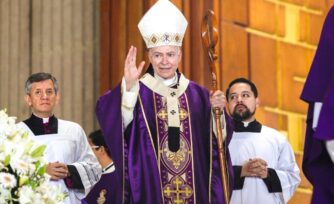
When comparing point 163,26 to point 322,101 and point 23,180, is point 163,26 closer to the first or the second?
point 322,101

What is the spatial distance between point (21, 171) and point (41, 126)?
11.5 ft

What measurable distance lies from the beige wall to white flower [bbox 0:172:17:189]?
5.76 metres

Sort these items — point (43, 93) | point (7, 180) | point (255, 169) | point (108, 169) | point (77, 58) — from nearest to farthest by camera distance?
point (7, 180), point (43, 93), point (255, 169), point (108, 169), point (77, 58)

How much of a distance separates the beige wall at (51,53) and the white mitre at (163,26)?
9.06 ft

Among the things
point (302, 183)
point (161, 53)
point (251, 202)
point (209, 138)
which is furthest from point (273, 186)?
point (302, 183)

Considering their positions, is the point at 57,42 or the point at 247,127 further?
the point at 57,42

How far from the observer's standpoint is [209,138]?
672 centimetres

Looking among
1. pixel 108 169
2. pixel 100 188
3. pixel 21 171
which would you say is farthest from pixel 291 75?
pixel 21 171

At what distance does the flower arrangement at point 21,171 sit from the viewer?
3.90m

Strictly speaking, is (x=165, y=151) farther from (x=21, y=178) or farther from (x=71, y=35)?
(x=71, y=35)

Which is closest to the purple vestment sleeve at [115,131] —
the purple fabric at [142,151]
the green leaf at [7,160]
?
the purple fabric at [142,151]

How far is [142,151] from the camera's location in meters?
6.58

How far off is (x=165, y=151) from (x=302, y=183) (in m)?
3.99

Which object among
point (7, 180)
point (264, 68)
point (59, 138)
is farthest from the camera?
point (264, 68)
